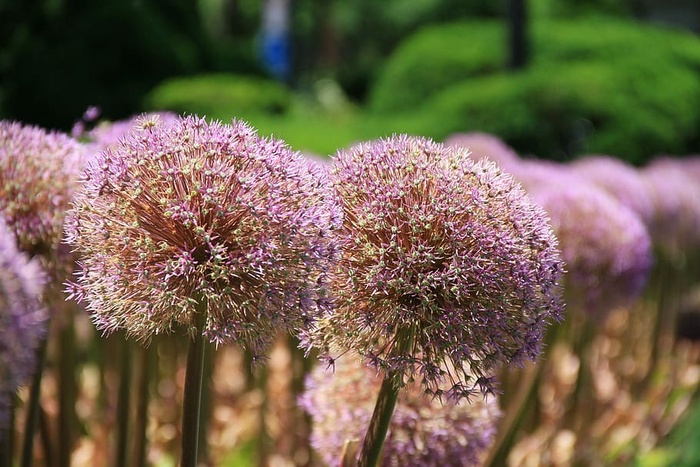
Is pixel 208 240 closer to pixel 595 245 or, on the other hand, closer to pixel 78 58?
pixel 595 245

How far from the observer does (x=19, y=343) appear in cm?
68

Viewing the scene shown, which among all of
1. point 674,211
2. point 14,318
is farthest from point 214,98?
point 14,318

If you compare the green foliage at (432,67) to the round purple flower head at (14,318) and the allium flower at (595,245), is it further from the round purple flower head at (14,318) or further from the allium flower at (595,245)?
the round purple flower head at (14,318)

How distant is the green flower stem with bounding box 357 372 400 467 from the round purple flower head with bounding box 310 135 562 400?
0.16 ft

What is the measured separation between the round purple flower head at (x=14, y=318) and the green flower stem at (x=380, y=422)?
416 mm

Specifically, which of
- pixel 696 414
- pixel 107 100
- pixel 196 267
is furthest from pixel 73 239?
pixel 107 100

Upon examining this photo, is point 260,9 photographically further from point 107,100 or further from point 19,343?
point 19,343

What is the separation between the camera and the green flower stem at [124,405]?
63.6 inches

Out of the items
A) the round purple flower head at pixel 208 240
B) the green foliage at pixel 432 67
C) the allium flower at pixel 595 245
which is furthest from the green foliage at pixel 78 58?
the round purple flower head at pixel 208 240

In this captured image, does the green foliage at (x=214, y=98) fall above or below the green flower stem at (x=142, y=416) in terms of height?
above

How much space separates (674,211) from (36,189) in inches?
104

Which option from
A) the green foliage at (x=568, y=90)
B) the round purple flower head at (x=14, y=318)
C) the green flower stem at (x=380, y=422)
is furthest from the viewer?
the green foliage at (x=568, y=90)

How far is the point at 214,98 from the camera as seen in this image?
5.49 meters

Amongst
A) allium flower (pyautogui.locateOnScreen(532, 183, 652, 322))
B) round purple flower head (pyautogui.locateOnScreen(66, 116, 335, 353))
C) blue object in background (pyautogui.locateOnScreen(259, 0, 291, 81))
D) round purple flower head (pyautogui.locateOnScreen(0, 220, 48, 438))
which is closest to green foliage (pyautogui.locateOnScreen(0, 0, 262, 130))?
allium flower (pyautogui.locateOnScreen(532, 183, 652, 322))
